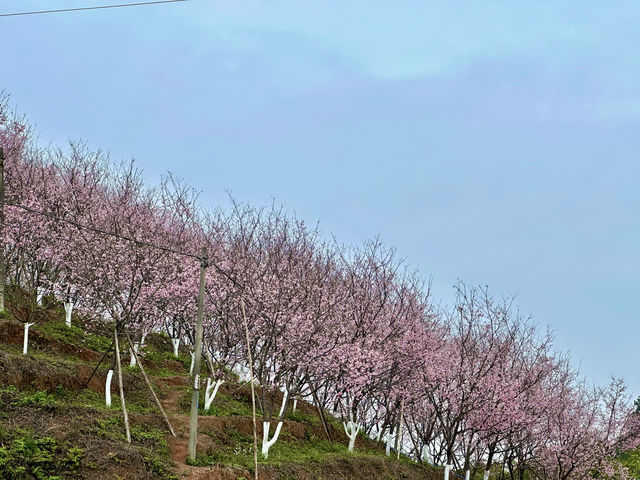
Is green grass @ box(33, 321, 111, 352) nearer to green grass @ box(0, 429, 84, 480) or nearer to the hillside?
the hillside

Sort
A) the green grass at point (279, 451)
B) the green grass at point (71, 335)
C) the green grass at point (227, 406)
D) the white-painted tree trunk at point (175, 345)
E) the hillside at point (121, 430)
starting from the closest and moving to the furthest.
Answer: the hillside at point (121, 430) → the green grass at point (279, 451) → the green grass at point (227, 406) → the green grass at point (71, 335) → the white-painted tree trunk at point (175, 345)

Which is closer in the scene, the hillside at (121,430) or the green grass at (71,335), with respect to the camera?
the hillside at (121,430)

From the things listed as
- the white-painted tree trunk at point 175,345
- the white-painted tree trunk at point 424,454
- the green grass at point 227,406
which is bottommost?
the white-painted tree trunk at point 424,454

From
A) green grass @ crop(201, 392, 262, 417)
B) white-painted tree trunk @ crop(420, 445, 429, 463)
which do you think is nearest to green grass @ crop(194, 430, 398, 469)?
green grass @ crop(201, 392, 262, 417)

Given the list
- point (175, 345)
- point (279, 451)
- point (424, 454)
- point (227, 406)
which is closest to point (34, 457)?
point (279, 451)

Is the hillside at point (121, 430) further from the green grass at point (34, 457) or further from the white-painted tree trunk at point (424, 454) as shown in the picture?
the white-painted tree trunk at point (424, 454)

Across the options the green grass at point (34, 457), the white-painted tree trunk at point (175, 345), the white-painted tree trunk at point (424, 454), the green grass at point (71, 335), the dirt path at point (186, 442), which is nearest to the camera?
the green grass at point (34, 457)

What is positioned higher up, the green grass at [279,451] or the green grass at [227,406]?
the green grass at [227,406]

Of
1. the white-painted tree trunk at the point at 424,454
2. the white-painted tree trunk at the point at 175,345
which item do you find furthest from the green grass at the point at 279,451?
the white-painted tree trunk at the point at 175,345

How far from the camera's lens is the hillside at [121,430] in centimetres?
1429

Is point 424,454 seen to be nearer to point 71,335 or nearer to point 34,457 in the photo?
point 71,335

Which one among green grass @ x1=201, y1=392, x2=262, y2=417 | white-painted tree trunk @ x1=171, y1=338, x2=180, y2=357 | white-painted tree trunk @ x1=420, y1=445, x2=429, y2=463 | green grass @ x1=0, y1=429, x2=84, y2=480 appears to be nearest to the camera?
green grass @ x1=0, y1=429, x2=84, y2=480

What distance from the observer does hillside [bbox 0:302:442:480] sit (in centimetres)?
1429

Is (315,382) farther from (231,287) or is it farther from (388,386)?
(231,287)
